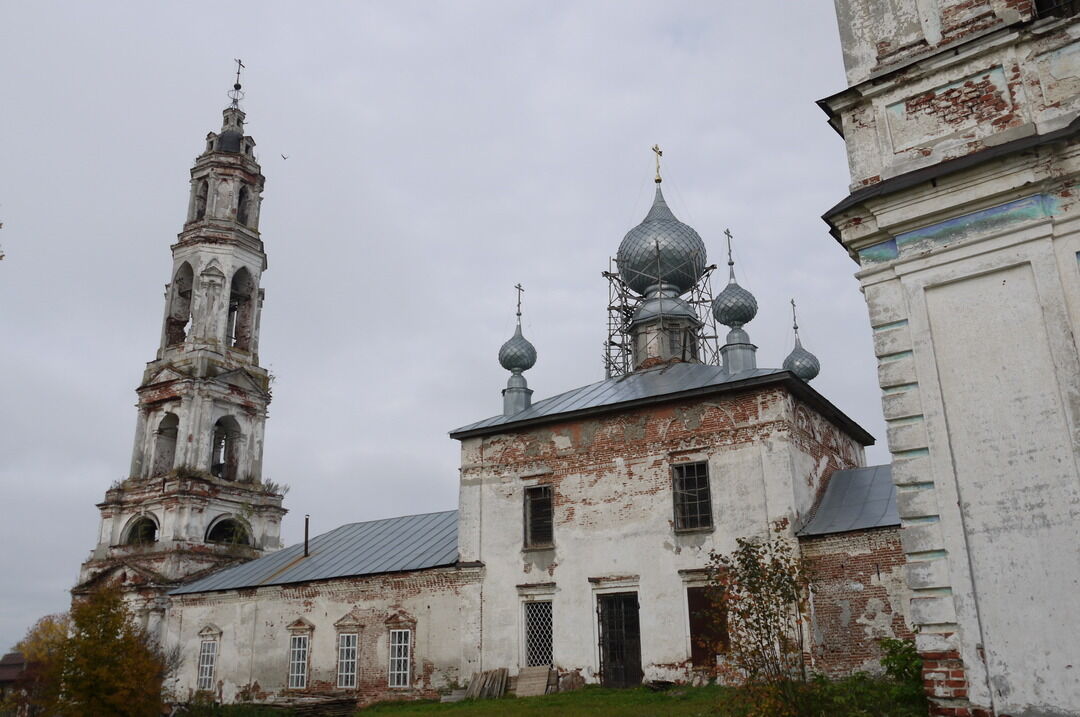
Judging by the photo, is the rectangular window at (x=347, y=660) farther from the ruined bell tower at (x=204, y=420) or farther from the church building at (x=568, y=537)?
the ruined bell tower at (x=204, y=420)

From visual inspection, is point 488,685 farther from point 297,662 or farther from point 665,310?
point 665,310

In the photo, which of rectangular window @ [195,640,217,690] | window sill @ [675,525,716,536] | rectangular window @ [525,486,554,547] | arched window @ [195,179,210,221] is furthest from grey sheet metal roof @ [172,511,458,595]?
arched window @ [195,179,210,221]

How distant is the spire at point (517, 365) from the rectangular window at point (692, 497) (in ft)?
17.3

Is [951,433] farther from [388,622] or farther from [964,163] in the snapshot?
[388,622]

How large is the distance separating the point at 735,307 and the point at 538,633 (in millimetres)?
8613

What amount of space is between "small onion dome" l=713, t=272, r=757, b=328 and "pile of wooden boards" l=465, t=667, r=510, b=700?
9129mm

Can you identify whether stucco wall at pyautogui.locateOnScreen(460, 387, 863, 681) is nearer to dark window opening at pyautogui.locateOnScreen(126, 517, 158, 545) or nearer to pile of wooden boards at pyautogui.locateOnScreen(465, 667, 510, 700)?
pile of wooden boards at pyautogui.locateOnScreen(465, 667, 510, 700)

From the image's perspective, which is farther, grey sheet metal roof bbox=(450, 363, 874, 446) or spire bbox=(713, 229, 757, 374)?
spire bbox=(713, 229, 757, 374)

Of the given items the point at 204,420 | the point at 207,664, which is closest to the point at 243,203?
the point at 204,420

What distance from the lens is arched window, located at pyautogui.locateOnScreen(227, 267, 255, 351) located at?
93.1 ft

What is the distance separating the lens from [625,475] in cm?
1648

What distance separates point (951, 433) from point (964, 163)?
1959 mm

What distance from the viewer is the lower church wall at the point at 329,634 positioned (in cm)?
1748

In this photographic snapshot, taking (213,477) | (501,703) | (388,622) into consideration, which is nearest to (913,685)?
(501,703)
